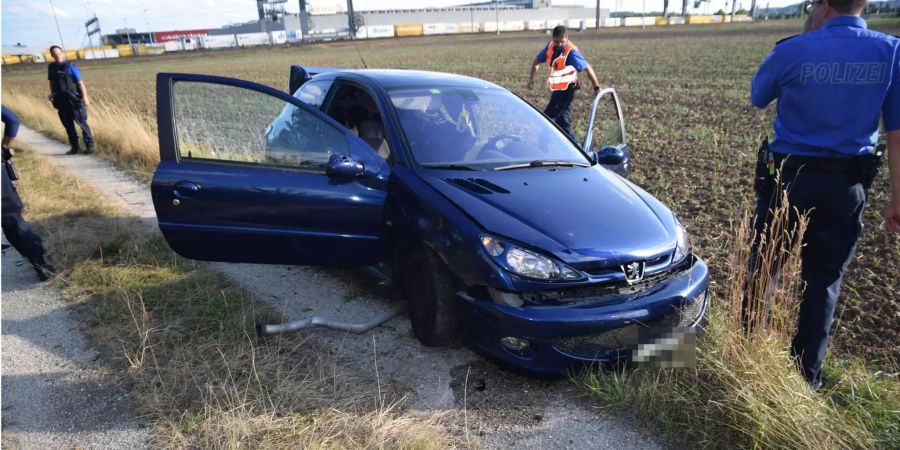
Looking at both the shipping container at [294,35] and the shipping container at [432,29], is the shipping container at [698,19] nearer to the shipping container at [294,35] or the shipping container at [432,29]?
the shipping container at [432,29]

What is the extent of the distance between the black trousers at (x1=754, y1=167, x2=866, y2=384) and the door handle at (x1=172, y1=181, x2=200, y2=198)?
10.3 ft

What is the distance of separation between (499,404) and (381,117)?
1.91m

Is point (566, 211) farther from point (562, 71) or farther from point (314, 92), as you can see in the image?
point (562, 71)

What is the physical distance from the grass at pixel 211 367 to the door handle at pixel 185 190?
73cm

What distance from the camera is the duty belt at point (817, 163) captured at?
2504 millimetres

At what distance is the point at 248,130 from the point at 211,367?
1683mm

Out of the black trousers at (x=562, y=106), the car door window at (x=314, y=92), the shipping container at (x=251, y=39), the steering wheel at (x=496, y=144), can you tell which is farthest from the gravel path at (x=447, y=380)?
→ the shipping container at (x=251, y=39)

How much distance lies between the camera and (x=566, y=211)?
113 inches

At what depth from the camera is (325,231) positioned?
3.35m

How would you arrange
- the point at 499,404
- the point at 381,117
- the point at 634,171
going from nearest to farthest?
the point at 499,404 → the point at 381,117 → the point at 634,171

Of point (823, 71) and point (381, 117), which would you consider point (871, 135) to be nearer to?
point (823, 71)

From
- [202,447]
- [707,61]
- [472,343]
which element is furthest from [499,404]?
[707,61]

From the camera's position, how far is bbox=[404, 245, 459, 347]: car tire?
115 inches

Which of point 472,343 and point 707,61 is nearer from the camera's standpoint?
point 472,343
